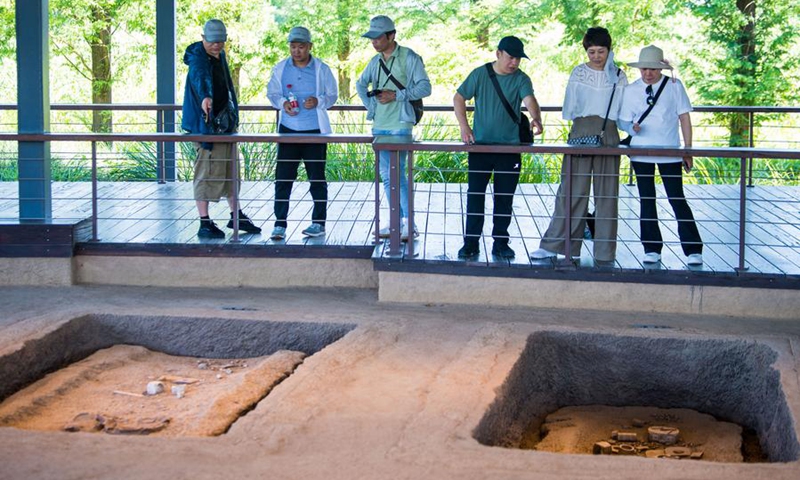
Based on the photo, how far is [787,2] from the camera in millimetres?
19516

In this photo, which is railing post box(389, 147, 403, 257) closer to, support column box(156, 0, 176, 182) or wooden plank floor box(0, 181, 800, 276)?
wooden plank floor box(0, 181, 800, 276)

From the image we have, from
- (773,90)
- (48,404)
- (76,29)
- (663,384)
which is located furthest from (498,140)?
(76,29)

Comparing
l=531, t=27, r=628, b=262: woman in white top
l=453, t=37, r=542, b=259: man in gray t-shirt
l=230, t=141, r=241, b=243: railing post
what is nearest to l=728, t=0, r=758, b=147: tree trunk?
l=531, t=27, r=628, b=262: woman in white top

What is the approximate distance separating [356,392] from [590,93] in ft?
9.74

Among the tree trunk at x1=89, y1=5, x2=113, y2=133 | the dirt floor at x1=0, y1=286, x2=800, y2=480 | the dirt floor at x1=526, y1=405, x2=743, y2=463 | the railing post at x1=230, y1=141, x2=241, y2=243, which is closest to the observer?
the dirt floor at x1=0, y1=286, x2=800, y2=480

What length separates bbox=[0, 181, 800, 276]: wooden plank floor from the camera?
8039 mm

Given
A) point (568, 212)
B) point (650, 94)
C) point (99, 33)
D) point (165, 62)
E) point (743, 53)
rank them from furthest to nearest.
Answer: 1. point (99, 33)
2. point (743, 53)
3. point (165, 62)
4. point (568, 212)
5. point (650, 94)

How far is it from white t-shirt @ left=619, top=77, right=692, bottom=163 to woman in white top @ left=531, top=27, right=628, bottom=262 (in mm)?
78

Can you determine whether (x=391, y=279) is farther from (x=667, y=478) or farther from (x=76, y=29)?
(x=76, y=29)

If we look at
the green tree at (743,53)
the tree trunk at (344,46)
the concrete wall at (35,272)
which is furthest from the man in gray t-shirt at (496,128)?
the tree trunk at (344,46)

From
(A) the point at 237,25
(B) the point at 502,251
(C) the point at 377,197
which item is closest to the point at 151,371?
(C) the point at 377,197

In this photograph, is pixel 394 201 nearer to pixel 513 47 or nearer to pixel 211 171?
pixel 513 47

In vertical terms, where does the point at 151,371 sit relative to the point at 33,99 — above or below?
below

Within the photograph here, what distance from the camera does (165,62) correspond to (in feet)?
40.8
